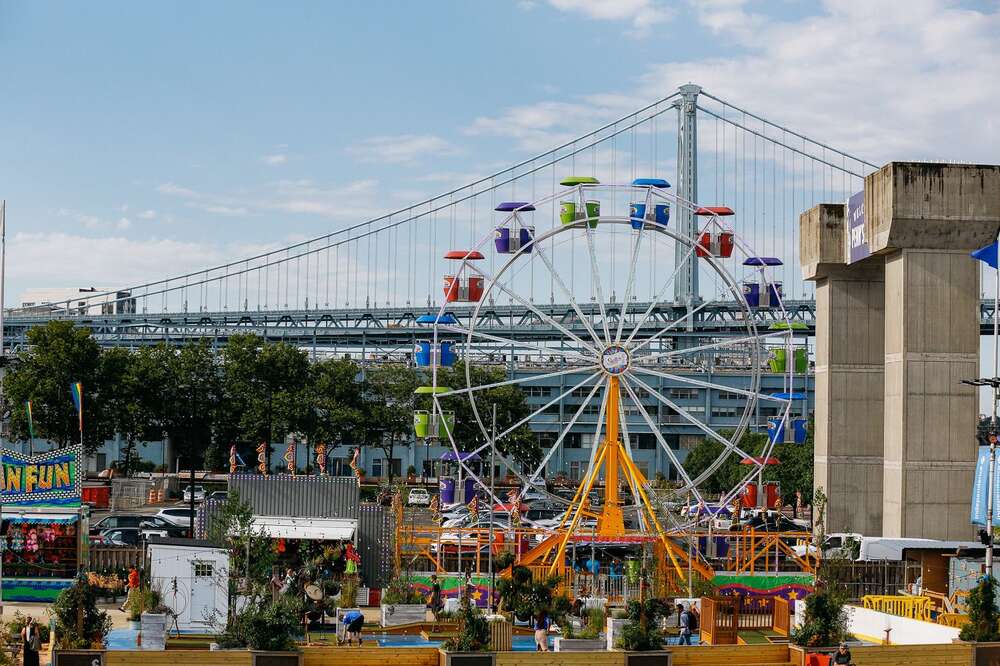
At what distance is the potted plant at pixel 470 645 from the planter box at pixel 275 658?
2972 mm

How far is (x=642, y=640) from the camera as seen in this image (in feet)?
98.3

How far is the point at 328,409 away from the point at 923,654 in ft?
211

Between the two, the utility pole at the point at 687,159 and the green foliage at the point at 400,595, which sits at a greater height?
the utility pole at the point at 687,159

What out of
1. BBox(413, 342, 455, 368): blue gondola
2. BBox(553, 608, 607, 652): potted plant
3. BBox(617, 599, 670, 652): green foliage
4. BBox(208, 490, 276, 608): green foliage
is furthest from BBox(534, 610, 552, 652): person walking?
BBox(413, 342, 455, 368): blue gondola

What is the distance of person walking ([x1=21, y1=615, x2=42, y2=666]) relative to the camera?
29.7 metres

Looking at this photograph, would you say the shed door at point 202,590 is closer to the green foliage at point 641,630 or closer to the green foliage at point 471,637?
the green foliage at point 471,637

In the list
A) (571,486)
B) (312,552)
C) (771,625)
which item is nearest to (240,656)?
(312,552)

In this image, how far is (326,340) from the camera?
17650cm

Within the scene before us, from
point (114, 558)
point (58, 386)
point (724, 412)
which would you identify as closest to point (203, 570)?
point (114, 558)

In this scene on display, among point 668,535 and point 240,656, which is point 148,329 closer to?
point 668,535

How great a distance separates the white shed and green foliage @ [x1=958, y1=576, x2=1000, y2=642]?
17.4 m

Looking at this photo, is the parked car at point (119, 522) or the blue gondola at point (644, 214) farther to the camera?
the parked car at point (119, 522)

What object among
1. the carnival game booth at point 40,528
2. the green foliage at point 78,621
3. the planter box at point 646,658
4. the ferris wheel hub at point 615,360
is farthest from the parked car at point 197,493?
the planter box at point 646,658

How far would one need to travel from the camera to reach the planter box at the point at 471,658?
29188 millimetres
